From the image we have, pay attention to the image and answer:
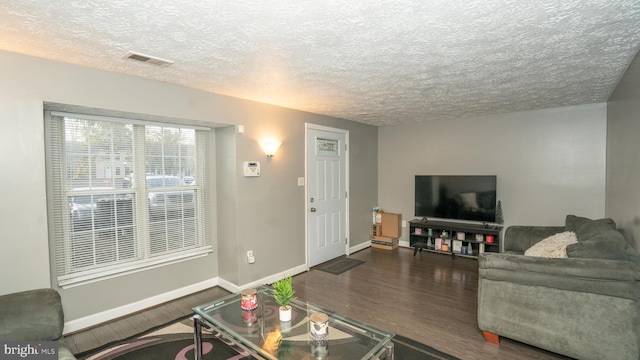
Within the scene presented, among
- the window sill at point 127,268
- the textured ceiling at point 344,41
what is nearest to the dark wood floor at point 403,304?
the window sill at point 127,268

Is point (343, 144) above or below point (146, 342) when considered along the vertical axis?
above

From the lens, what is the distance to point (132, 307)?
312 centimetres

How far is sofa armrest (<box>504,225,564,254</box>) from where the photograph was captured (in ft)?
11.6

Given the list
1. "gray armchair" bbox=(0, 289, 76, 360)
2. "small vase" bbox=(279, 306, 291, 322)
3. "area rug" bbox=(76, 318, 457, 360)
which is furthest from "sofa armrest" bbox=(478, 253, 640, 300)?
"gray armchair" bbox=(0, 289, 76, 360)

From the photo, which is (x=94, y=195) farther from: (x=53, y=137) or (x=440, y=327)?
(x=440, y=327)

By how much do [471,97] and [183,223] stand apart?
3.73 metres

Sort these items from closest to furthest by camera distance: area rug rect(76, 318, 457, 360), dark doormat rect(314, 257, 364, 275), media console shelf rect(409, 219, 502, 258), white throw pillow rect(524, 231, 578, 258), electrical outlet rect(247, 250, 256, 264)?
area rug rect(76, 318, 457, 360)
white throw pillow rect(524, 231, 578, 258)
electrical outlet rect(247, 250, 256, 264)
dark doormat rect(314, 257, 364, 275)
media console shelf rect(409, 219, 502, 258)

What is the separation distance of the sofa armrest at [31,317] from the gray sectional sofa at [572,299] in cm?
304

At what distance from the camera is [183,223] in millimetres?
3596

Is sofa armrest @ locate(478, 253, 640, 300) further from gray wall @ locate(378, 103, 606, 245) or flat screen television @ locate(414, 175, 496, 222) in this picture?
gray wall @ locate(378, 103, 606, 245)

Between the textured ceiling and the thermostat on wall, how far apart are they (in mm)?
851

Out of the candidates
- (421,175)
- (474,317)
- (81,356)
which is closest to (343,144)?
(421,175)

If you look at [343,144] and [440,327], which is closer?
[440,327]

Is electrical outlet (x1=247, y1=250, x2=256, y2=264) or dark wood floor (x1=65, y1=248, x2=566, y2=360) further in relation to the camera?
electrical outlet (x1=247, y1=250, x2=256, y2=264)
